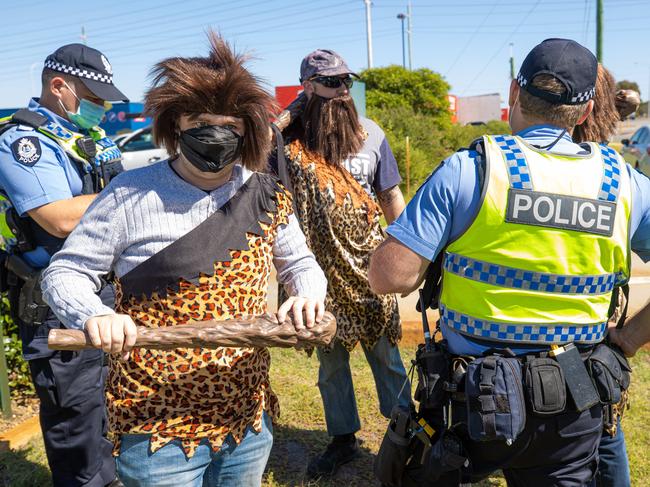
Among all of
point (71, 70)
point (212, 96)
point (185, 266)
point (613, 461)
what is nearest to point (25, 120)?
point (71, 70)

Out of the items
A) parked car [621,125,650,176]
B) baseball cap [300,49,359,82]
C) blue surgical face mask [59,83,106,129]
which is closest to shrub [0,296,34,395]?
blue surgical face mask [59,83,106,129]

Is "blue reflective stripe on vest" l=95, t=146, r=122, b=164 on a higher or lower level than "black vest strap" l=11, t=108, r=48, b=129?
lower

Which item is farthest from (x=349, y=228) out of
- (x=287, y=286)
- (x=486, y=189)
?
(x=486, y=189)

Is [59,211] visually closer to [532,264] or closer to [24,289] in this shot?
[24,289]

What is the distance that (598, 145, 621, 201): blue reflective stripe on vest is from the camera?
1918mm

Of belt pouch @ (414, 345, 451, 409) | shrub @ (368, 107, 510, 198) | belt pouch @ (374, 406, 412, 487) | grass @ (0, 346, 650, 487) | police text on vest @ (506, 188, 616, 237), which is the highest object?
police text on vest @ (506, 188, 616, 237)

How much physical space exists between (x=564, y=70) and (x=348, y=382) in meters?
2.07

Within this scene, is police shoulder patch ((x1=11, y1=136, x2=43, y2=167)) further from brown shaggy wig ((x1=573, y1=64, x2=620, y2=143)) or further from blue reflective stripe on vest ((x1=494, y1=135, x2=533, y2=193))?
brown shaggy wig ((x1=573, y1=64, x2=620, y2=143))

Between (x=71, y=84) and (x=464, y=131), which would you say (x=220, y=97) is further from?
(x=464, y=131)

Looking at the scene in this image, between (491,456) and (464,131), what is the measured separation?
21.1 metres

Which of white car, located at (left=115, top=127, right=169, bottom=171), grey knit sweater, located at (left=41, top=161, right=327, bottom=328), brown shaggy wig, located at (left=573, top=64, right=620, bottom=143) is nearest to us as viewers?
grey knit sweater, located at (left=41, top=161, right=327, bottom=328)

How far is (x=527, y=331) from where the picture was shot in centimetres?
195

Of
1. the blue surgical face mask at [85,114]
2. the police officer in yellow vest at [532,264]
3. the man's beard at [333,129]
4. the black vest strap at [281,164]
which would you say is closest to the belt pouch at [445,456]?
the police officer in yellow vest at [532,264]

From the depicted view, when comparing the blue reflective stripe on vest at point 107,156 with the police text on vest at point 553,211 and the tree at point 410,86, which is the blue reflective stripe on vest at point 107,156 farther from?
the tree at point 410,86
